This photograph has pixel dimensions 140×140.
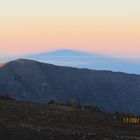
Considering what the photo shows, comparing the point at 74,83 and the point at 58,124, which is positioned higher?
the point at 74,83

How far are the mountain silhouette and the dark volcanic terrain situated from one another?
132988 mm

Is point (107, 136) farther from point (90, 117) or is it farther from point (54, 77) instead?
point (54, 77)

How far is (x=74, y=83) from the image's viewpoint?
580 ft

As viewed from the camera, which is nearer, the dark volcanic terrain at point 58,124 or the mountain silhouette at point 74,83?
the dark volcanic terrain at point 58,124

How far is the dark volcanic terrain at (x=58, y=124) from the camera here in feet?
74.4

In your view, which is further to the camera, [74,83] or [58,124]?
[74,83]

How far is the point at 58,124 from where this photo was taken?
85.7 ft

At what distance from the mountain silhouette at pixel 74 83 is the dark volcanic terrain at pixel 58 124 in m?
133

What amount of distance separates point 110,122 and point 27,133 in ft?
24.0

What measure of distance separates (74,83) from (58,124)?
150789 mm

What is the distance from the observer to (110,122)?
94.8 feet

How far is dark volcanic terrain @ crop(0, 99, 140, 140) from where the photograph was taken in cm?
2267

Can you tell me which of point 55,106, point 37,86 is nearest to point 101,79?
point 37,86

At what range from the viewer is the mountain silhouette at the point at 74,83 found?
549 ft
